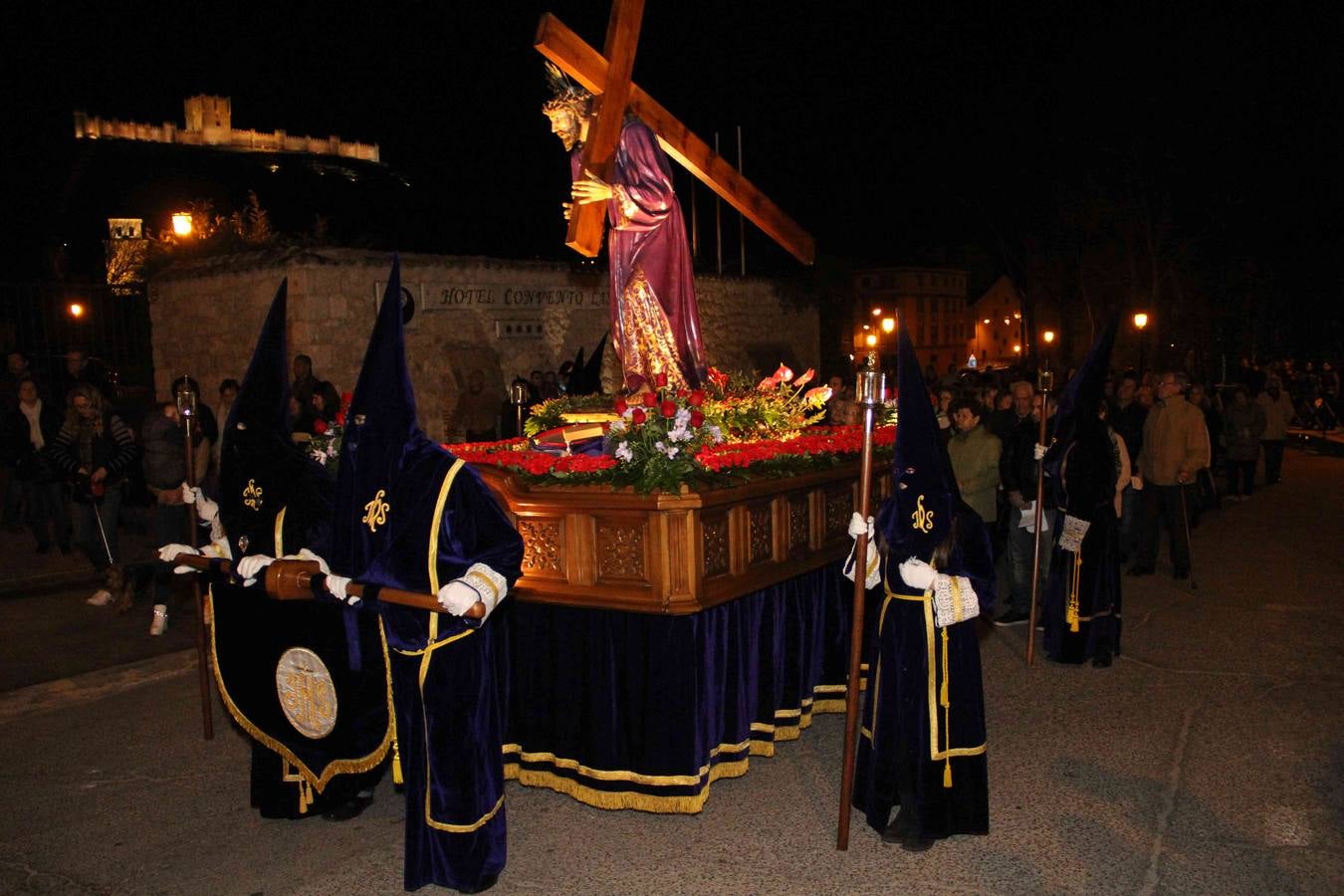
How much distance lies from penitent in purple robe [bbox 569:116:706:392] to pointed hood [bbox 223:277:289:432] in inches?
84.2

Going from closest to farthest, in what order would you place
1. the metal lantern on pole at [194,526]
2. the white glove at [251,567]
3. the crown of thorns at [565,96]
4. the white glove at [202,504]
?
1. the white glove at [251,567]
2. the white glove at [202,504]
3. the metal lantern on pole at [194,526]
4. the crown of thorns at [565,96]

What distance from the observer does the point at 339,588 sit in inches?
155

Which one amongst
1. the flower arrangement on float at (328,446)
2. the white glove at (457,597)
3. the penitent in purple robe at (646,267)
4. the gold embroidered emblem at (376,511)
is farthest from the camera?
the penitent in purple robe at (646,267)

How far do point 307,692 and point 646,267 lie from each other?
314 centimetres

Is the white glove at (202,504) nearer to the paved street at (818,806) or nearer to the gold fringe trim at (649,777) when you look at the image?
the paved street at (818,806)

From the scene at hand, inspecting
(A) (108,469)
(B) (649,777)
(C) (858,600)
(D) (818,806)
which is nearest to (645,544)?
(C) (858,600)

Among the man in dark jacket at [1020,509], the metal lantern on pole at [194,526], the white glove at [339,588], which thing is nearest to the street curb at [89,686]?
the metal lantern on pole at [194,526]

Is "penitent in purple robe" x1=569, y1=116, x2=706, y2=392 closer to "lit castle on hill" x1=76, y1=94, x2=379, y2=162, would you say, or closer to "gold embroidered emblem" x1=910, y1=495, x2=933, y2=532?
"gold embroidered emblem" x1=910, y1=495, x2=933, y2=532

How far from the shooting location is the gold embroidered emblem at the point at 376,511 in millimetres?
3949

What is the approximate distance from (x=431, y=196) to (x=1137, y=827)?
20.8m

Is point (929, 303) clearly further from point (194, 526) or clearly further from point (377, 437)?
point (377, 437)

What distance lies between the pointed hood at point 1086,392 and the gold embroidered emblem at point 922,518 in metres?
2.91

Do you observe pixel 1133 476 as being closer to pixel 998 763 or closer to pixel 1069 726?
pixel 1069 726

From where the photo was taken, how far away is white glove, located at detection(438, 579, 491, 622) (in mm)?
3607
